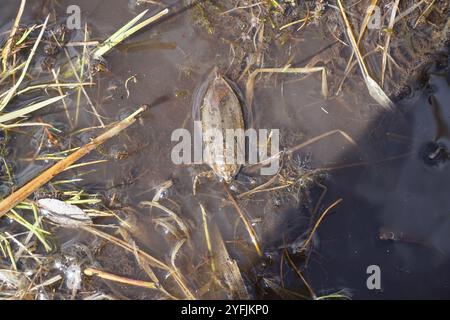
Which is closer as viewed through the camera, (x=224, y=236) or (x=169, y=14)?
(x=224, y=236)

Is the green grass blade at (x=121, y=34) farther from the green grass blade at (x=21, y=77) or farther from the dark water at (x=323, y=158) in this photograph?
the green grass blade at (x=21, y=77)

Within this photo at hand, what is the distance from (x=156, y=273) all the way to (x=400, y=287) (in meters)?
1.55

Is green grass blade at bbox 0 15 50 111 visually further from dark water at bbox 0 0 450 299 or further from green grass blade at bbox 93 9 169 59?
green grass blade at bbox 93 9 169 59

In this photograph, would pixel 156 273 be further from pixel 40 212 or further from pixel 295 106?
pixel 295 106

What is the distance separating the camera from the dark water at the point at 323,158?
296cm

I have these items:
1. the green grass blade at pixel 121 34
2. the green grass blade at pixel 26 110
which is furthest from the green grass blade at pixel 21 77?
the green grass blade at pixel 121 34

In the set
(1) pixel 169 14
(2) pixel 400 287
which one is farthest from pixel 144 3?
(2) pixel 400 287

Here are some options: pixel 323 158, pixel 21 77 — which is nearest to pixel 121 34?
pixel 21 77

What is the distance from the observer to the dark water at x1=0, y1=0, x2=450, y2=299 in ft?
9.72

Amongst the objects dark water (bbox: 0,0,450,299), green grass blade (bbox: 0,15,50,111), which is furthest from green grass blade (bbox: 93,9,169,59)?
green grass blade (bbox: 0,15,50,111)

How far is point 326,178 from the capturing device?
9.94ft
